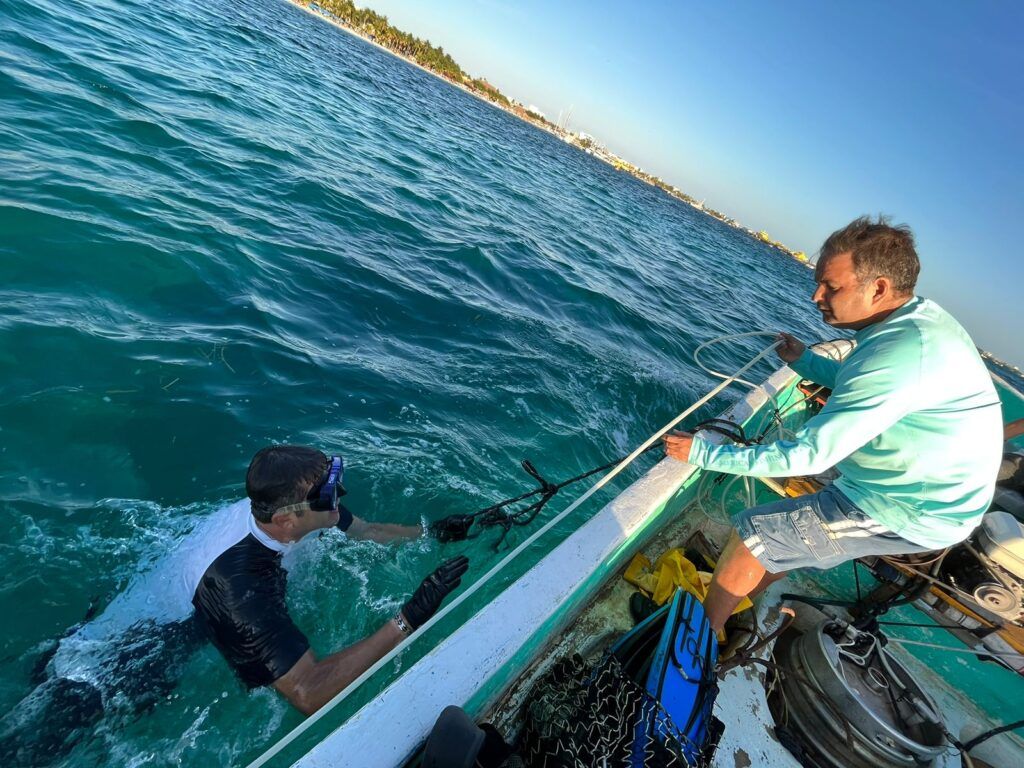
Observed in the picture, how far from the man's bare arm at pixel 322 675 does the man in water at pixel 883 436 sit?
1886 millimetres

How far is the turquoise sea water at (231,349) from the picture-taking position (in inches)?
121

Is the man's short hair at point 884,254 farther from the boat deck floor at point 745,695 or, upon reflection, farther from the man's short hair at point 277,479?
the man's short hair at point 277,479

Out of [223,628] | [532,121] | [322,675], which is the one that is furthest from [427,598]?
[532,121]

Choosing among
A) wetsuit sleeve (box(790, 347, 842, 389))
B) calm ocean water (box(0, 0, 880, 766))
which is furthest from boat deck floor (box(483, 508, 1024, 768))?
wetsuit sleeve (box(790, 347, 842, 389))

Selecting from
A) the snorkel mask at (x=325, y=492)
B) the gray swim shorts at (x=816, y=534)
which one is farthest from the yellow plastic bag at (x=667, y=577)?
the snorkel mask at (x=325, y=492)

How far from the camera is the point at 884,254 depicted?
2293 millimetres

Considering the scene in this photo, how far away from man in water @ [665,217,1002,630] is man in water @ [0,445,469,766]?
1.79 metres

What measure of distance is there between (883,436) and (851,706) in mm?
1572

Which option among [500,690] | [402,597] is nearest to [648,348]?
[402,597]

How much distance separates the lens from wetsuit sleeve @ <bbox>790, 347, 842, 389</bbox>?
3.58 meters

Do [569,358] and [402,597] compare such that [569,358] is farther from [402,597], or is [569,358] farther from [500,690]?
[500,690]

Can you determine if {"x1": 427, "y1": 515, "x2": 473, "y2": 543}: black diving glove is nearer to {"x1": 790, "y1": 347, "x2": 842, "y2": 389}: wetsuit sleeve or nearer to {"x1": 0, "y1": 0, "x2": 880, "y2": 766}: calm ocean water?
{"x1": 0, "y1": 0, "x2": 880, "y2": 766}: calm ocean water

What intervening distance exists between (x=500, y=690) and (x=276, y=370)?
3.89 metres

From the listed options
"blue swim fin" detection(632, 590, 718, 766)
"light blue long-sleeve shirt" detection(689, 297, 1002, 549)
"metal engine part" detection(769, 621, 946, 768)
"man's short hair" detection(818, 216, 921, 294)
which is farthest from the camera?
"metal engine part" detection(769, 621, 946, 768)
